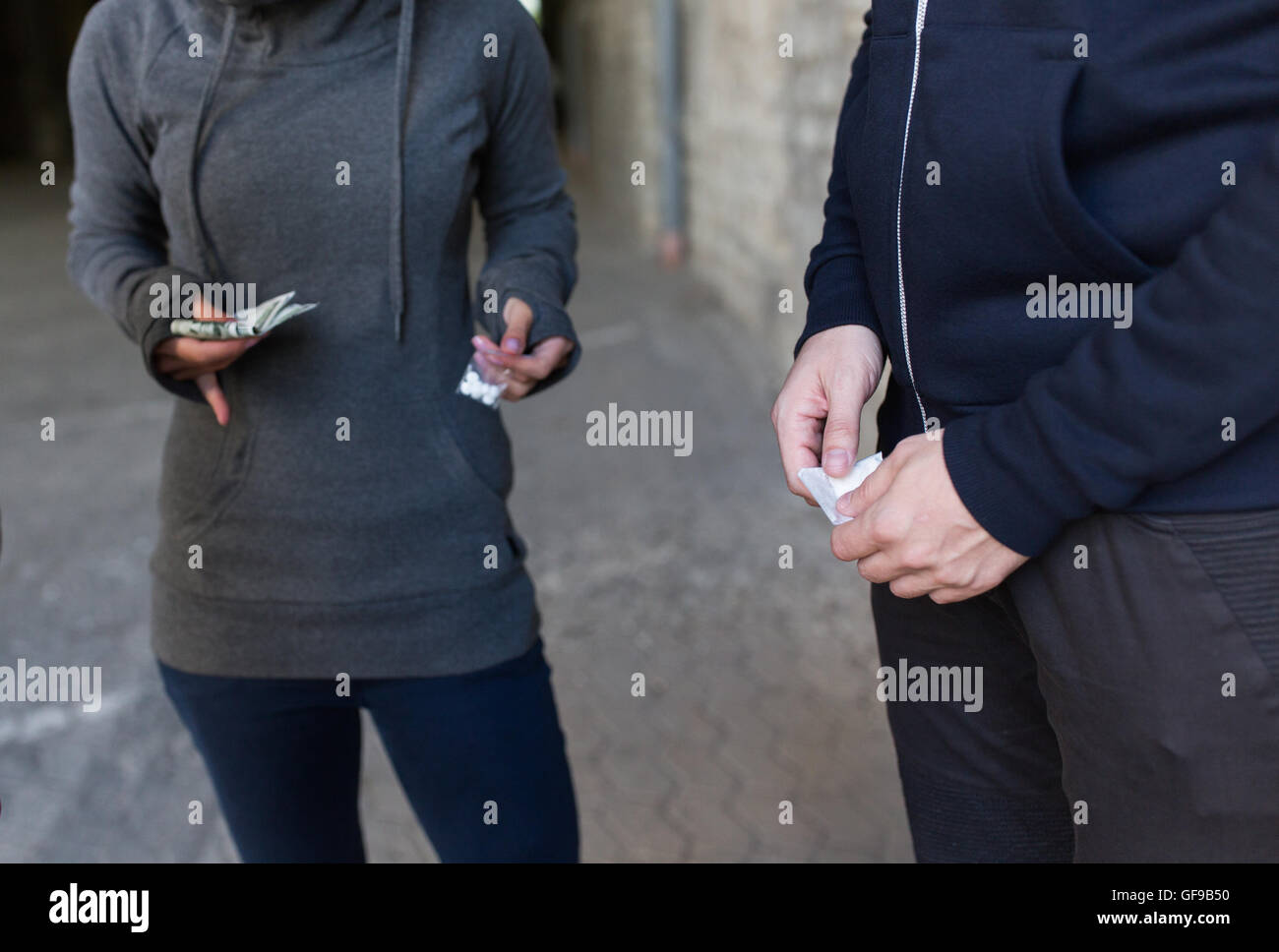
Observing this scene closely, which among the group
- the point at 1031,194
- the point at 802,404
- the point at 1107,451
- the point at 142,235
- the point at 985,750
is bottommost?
the point at 985,750

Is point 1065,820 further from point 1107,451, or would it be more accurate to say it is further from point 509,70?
point 509,70

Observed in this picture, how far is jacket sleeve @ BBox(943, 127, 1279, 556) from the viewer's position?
103 cm

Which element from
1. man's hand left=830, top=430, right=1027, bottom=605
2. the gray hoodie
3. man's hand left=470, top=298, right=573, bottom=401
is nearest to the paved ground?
the gray hoodie

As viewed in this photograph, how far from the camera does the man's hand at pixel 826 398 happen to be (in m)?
1.39

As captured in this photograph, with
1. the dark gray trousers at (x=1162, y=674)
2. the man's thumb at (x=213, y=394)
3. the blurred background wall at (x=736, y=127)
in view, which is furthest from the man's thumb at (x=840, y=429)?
the blurred background wall at (x=736, y=127)

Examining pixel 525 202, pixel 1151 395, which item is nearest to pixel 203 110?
pixel 525 202

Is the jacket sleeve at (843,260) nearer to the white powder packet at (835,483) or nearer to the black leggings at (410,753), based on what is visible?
the white powder packet at (835,483)

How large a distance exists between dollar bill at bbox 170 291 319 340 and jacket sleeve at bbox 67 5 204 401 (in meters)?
0.05

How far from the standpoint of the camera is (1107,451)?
43.2 inches

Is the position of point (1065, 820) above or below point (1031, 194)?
below

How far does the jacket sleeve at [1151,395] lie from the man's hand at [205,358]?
973 mm

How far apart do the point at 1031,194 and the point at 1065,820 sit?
29.4 inches

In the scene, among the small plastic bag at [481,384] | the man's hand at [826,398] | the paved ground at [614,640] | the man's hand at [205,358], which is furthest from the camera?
the paved ground at [614,640]
